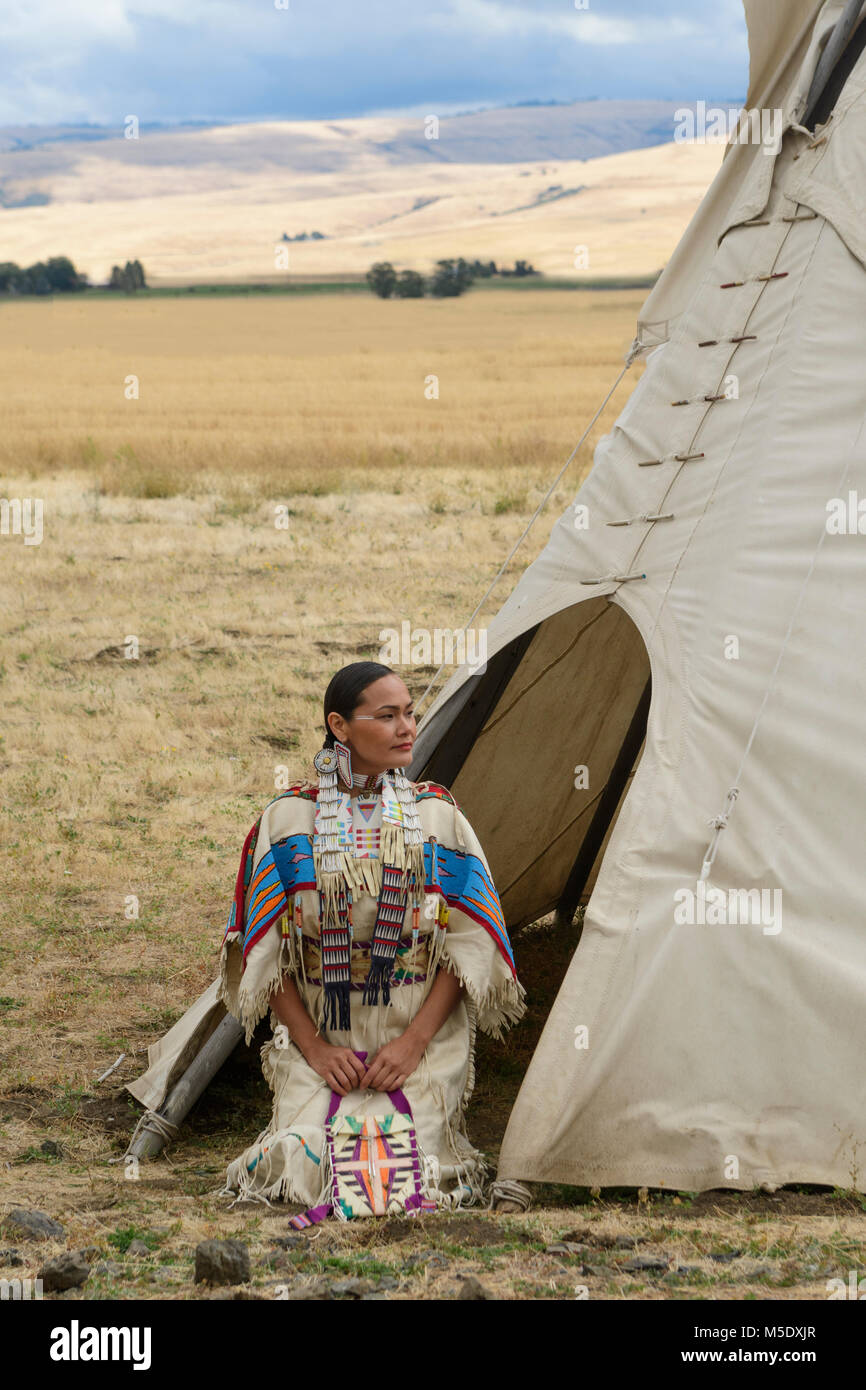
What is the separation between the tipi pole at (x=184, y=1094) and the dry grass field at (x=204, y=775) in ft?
0.30

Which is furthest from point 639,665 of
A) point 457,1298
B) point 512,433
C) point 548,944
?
point 512,433

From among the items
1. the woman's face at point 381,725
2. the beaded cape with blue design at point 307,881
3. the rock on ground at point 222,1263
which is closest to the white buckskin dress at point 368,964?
the beaded cape with blue design at point 307,881

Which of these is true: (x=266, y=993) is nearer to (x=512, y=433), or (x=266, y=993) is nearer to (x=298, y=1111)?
(x=298, y=1111)

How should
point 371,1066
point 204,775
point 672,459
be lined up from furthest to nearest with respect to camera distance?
1. point 204,775
2. point 672,459
3. point 371,1066

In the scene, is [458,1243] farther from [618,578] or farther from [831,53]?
[831,53]

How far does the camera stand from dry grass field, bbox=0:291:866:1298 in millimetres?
3484

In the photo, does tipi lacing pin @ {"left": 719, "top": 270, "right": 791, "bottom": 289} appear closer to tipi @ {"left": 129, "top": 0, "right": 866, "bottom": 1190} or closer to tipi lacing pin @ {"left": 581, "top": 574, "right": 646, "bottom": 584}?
tipi @ {"left": 129, "top": 0, "right": 866, "bottom": 1190}

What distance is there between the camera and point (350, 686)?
159 inches

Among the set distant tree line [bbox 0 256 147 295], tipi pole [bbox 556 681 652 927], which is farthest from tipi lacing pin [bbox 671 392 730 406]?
distant tree line [bbox 0 256 147 295]

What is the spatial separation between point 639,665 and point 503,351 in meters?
40.9

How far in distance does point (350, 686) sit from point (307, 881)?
542 mm

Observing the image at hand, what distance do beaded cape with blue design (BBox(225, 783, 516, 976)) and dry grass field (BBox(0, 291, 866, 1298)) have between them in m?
0.73

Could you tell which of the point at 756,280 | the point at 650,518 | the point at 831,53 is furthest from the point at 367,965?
the point at 831,53

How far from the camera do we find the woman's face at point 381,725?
4031 mm
